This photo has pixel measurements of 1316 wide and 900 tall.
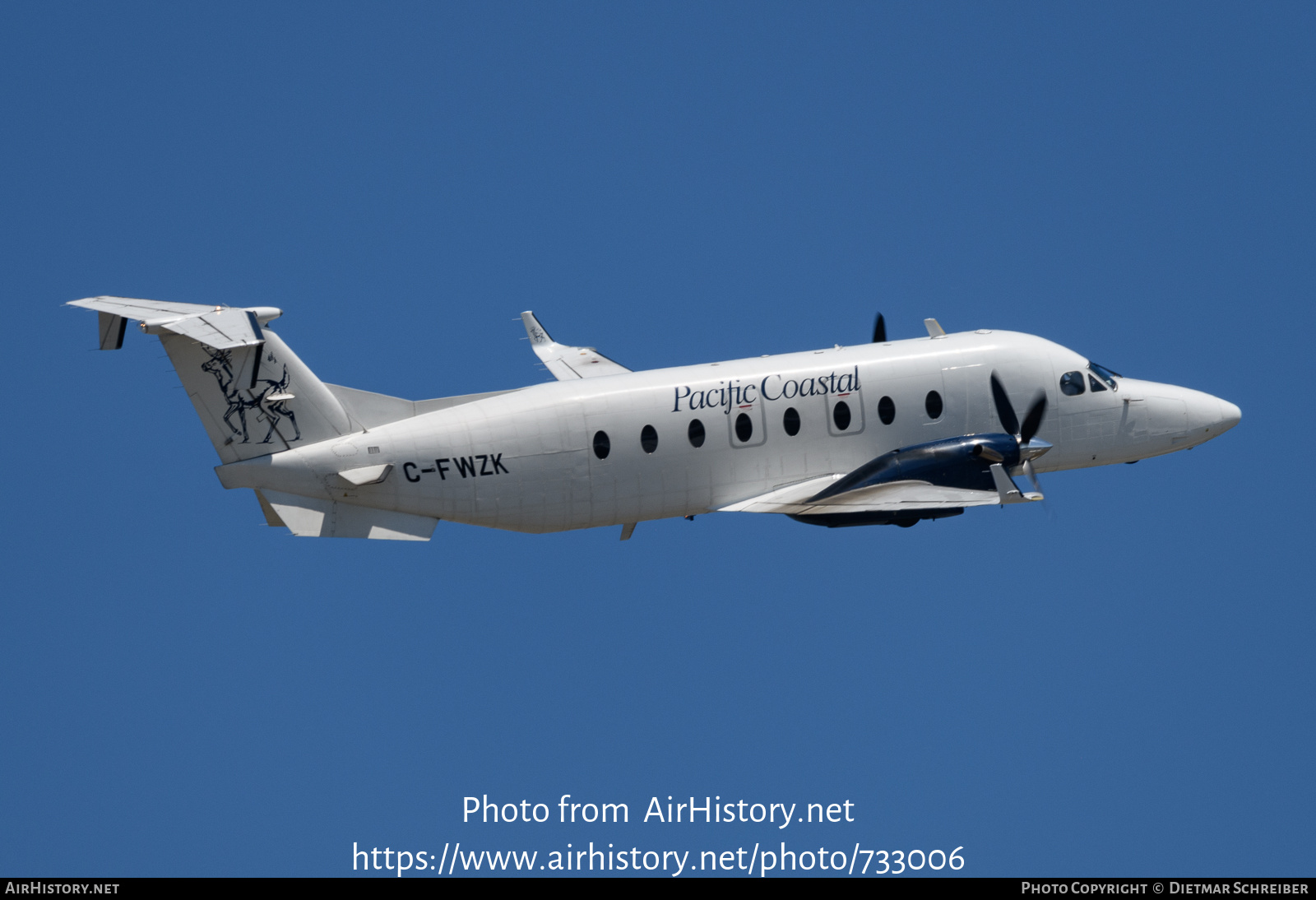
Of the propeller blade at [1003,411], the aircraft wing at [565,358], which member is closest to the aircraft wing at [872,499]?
the propeller blade at [1003,411]

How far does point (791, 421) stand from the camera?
31391 mm

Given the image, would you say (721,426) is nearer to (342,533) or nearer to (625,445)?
(625,445)

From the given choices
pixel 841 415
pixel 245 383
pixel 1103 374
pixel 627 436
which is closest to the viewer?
pixel 245 383

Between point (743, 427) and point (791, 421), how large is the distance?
100 cm

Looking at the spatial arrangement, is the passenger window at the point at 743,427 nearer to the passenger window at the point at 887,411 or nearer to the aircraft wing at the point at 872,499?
the aircraft wing at the point at 872,499

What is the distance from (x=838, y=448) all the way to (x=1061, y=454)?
17.8 feet

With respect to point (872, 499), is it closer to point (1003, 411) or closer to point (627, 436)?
point (1003, 411)

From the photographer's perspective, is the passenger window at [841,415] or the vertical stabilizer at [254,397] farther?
the passenger window at [841,415]

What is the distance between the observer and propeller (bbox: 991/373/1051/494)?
3150 cm

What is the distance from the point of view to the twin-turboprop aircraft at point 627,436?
96.1 ft

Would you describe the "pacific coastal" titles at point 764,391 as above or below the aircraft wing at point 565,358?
below

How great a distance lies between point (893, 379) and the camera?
3191 centimetres

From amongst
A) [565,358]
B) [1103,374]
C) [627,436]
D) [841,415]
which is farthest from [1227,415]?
[565,358]

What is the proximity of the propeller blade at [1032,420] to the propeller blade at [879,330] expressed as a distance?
505cm
